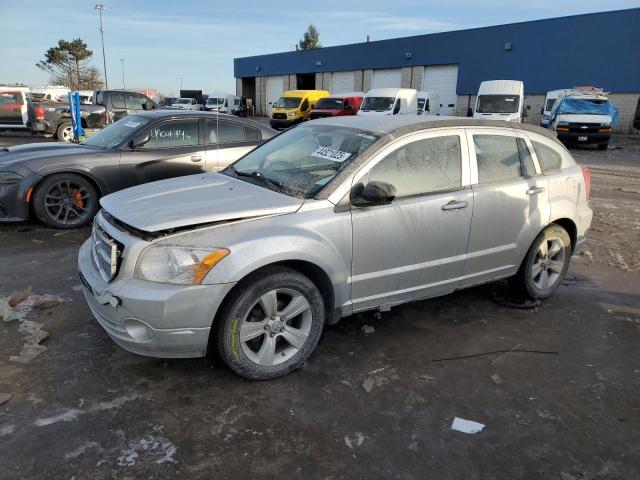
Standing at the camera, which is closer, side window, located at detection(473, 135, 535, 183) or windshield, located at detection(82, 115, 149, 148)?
side window, located at detection(473, 135, 535, 183)

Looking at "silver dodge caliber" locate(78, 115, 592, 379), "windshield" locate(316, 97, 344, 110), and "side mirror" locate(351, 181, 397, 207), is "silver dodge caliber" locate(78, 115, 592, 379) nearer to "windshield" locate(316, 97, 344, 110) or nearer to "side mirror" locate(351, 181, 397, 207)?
"side mirror" locate(351, 181, 397, 207)

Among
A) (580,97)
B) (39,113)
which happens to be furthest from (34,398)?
(580,97)

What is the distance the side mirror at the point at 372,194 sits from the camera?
133 inches

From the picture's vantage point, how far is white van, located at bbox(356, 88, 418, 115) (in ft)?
→ 81.5

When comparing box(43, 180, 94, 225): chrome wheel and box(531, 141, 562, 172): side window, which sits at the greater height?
box(531, 141, 562, 172): side window

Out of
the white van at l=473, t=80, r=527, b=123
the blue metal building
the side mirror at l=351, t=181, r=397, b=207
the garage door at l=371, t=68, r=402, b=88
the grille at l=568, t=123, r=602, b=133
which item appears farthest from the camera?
the garage door at l=371, t=68, r=402, b=88

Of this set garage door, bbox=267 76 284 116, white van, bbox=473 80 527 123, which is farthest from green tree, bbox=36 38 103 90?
white van, bbox=473 80 527 123

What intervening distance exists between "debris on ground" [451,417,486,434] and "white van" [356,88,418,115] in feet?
74.6

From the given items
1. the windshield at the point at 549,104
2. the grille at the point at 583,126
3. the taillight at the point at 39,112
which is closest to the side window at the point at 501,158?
the grille at the point at 583,126

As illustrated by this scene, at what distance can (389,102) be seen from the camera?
2500 centimetres

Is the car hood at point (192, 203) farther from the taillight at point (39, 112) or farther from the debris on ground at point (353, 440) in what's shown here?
the taillight at point (39, 112)

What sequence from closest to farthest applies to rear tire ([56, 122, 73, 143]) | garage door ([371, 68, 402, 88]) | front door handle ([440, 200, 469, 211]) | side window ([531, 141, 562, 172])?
front door handle ([440, 200, 469, 211])
side window ([531, 141, 562, 172])
rear tire ([56, 122, 73, 143])
garage door ([371, 68, 402, 88])

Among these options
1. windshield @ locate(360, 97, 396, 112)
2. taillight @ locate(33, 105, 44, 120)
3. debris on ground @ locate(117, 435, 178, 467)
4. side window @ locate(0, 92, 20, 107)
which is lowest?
debris on ground @ locate(117, 435, 178, 467)

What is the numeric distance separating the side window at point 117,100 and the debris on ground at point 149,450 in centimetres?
1906
